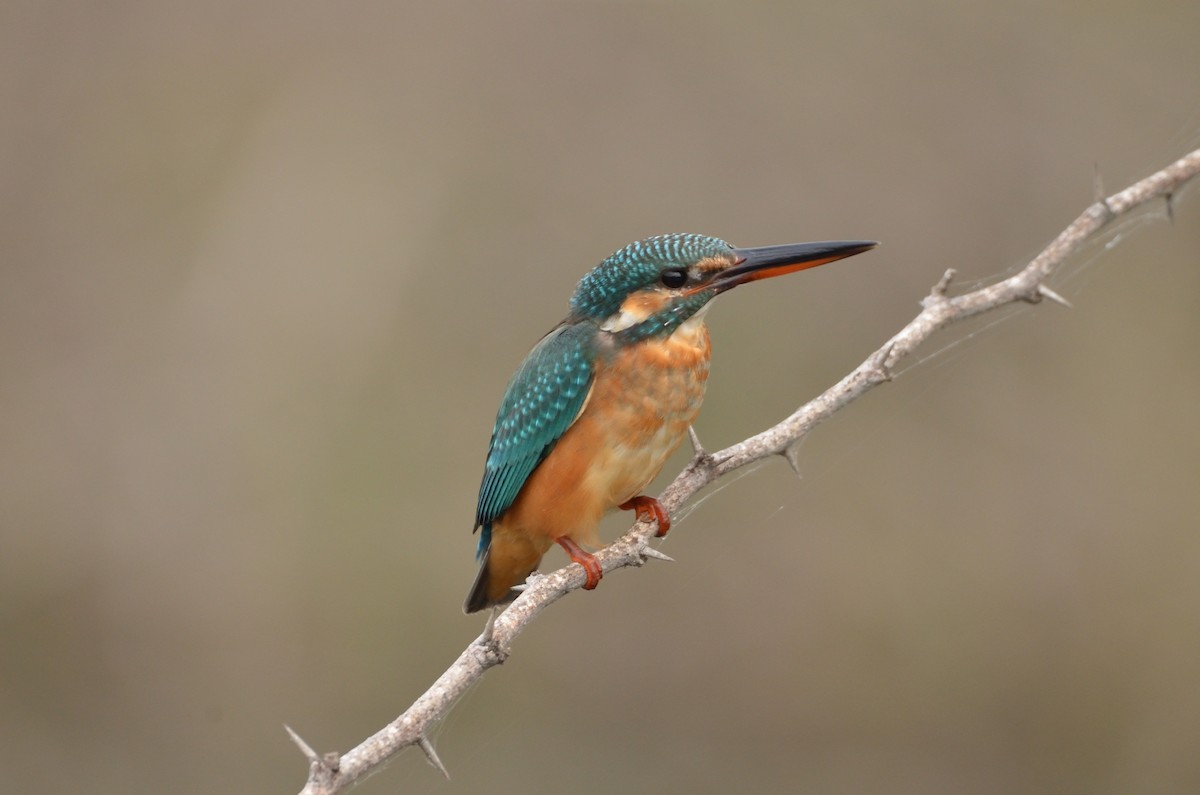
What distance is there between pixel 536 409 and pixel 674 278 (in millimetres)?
460

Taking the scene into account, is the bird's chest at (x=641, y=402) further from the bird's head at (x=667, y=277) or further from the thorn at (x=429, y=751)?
the thorn at (x=429, y=751)

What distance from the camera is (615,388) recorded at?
298cm

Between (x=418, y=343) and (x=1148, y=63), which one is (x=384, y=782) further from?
(x=1148, y=63)

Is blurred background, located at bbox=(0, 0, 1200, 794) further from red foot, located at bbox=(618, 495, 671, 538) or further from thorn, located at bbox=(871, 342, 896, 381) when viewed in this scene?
thorn, located at bbox=(871, 342, 896, 381)

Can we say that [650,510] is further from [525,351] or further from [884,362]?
[525,351]

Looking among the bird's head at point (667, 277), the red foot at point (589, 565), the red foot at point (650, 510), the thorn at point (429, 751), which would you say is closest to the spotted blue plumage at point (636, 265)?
the bird's head at point (667, 277)

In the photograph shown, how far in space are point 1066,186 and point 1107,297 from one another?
18.0 inches

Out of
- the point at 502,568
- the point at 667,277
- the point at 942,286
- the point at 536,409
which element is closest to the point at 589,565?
the point at 536,409

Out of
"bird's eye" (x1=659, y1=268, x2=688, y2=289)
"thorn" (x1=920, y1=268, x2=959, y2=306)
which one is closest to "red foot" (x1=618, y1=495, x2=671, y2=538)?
"bird's eye" (x1=659, y1=268, x2=688, y2=289)

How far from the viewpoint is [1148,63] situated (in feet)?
16.1

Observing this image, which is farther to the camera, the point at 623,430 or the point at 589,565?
the point at 623,430

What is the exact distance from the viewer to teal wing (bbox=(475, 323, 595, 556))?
303cm

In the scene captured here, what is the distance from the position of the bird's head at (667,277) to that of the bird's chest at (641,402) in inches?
2.1

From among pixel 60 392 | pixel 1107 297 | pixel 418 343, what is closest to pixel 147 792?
pixel 60 392
